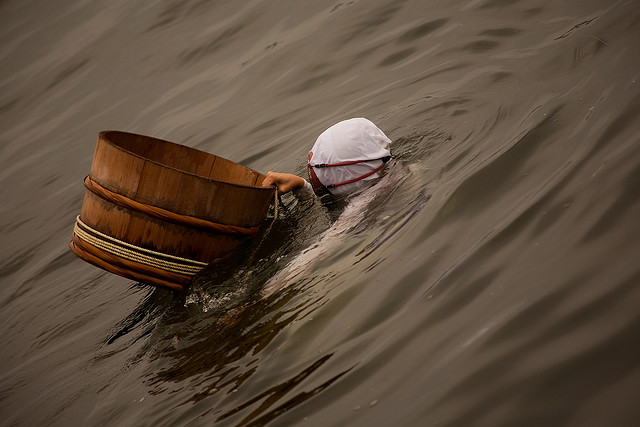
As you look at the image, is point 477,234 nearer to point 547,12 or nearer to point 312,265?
point 312,265

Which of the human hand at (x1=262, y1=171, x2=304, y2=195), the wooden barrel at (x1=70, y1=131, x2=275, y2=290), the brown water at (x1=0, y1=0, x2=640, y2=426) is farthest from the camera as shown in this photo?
the human hand at (x1=262, y1=171, x2=304, y2=195)

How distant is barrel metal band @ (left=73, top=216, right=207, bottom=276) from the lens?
371cm

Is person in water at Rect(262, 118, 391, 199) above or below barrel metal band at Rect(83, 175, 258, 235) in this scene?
below

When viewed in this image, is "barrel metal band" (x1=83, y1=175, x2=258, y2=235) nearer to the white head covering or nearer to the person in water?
the person in water

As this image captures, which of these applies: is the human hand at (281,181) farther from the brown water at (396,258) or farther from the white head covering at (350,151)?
the brown water at (396,258)

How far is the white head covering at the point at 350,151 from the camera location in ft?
14.0

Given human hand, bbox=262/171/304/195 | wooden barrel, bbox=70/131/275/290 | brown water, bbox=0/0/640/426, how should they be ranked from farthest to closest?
1. human hand, bbox=262/171/304/195
2. wooden barrel, bbox=70/131/275/290
3. brown water, bbox=0/0/640/426

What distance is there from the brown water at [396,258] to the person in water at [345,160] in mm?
188

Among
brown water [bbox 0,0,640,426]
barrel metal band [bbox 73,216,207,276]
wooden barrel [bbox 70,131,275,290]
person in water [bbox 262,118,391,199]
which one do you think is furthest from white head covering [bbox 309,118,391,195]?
barrel metal band [bbox 73,216,207,276]

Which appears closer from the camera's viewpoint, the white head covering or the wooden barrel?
the wooden barrel

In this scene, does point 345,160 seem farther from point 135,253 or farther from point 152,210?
point 135,253

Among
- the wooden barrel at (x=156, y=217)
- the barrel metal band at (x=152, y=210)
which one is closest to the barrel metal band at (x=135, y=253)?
the wooden barrel at (x=156, y=217)

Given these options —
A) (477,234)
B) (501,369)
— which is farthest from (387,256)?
(501,369)

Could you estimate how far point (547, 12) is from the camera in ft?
20.6
